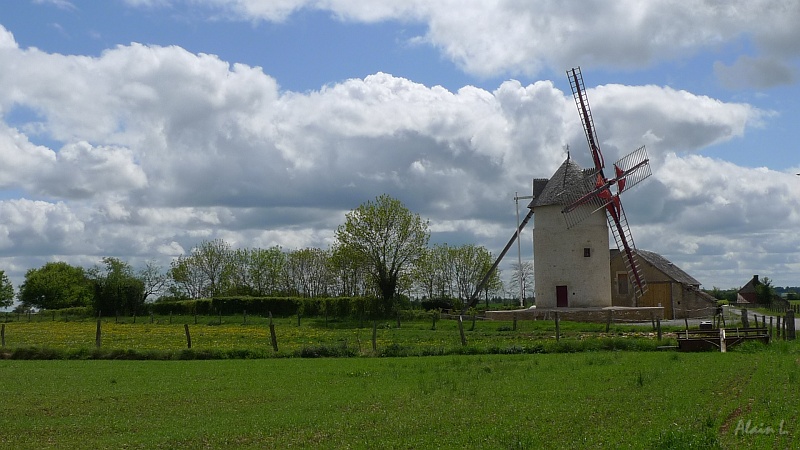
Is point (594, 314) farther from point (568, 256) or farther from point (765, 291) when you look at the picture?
point (765, 291)

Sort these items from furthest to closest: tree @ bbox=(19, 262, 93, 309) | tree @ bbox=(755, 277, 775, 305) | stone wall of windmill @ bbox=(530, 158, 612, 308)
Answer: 1. tree @ bbox=(19, 262, 93, 309)
2. tree @ bbox=(755, 277, 775, 305)
3. stone wall of windmill @ bbox=(530, 158, 612, 308)

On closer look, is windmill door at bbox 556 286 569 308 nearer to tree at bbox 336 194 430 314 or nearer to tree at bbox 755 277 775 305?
tree at bbox 336 194 430 314

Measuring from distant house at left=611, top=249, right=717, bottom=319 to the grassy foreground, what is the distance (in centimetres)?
3968

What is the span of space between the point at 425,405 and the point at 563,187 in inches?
1811

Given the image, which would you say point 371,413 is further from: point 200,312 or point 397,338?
point 200,312

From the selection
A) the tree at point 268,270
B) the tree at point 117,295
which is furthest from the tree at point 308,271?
the tree at point 117,295

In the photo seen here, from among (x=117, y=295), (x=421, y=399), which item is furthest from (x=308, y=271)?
(x=421, y=399)

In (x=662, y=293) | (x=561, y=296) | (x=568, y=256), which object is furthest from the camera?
(x=662, y=293)

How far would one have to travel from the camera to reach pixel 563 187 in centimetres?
6141

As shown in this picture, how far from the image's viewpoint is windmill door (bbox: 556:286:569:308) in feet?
197

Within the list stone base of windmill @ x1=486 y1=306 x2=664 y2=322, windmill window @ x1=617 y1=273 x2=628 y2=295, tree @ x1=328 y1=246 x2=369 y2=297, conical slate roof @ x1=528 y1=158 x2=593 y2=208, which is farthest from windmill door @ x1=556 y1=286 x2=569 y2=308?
tree @ x1=328 y1=246 x2=369 y2=297

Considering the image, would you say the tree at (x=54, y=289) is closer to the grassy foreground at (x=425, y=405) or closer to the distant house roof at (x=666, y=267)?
the distant house roof at (x=666, y=267)

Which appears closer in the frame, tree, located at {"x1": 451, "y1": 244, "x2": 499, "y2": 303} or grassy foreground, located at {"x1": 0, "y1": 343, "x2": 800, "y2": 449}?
grassy foreground, located at {"x1": 0, "y1": 343, "x2": 800, "y2": 449}

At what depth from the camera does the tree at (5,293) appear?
131250 mm
